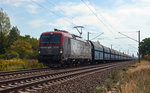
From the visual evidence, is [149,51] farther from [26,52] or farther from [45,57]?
[45,57]

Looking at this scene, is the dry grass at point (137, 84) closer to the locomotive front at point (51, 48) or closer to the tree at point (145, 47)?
the locomotive front at point (51, 48)

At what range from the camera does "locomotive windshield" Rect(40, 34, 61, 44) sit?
17797 mm

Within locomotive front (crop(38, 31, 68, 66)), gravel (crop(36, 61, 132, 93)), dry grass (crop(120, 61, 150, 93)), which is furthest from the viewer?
locomotive front (crop(38, 31, 68, 66))

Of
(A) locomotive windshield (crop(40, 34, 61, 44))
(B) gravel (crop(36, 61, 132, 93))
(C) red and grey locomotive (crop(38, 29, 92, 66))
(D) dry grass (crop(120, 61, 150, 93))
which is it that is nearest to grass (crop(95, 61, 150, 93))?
(D) dry grass (crop(120, 61, 150, 93))

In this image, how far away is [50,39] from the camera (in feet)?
59.5

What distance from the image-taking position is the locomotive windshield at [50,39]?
1780 cm

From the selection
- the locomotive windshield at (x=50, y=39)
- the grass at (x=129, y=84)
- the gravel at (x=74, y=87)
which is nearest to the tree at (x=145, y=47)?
the locomotive windshield at (x=50, y=39)

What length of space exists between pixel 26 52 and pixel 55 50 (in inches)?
1666

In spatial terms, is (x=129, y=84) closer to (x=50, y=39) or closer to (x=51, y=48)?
(x=51, y=48)

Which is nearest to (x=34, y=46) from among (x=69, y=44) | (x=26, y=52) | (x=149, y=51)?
(x=26, y=52)

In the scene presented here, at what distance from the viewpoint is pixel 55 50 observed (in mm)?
17312

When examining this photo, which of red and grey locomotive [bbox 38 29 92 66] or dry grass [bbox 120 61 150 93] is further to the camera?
red and grey locomotive [bbox 38 29 92 66]

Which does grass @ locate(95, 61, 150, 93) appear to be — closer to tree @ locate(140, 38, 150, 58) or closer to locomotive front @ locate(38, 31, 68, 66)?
locomotive front @ locate(38, 31, 68, 66)

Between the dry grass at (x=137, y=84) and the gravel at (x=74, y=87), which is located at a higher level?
the dry grass at (x=137, y=84)
